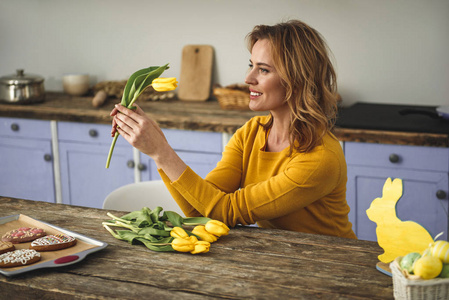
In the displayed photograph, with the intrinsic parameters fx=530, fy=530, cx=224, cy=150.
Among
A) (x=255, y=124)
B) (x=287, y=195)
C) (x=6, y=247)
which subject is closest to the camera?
(x=6, y=247)

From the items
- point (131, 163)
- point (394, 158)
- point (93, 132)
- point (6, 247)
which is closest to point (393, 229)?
point (6, 247)

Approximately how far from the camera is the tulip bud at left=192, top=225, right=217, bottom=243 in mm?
1412

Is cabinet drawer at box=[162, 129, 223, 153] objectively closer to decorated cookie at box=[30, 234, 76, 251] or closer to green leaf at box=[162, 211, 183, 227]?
green leaf at box=[162, 211, 183, 227]

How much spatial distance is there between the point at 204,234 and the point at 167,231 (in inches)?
4.2

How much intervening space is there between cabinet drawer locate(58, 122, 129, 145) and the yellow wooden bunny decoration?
6.89 ft

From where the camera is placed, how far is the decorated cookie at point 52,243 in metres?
1.33

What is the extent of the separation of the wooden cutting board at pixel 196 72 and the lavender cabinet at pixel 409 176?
3.99 feet

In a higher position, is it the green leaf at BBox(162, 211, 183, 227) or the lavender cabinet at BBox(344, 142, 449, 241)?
the green leaf at BBox(162, 211, 183, 227)

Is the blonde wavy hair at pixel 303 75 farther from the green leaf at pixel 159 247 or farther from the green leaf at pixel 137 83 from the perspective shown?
the green leaf at pixel 159 247

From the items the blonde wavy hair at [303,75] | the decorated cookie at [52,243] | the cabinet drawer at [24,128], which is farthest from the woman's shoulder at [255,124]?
the cabinet drawer at [24,128]

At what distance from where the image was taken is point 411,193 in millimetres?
2570

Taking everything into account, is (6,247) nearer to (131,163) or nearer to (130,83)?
(130,83)

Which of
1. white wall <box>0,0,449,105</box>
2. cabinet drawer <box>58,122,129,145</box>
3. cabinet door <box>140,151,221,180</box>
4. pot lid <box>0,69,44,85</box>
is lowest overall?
cabinet door <box>140,151,221,180</box>

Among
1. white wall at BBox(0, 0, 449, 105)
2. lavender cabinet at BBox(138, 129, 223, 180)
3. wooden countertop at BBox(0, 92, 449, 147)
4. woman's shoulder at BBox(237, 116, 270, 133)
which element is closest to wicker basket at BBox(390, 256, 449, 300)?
woman's shoulder at BBox(237, 116, 270, 133)
